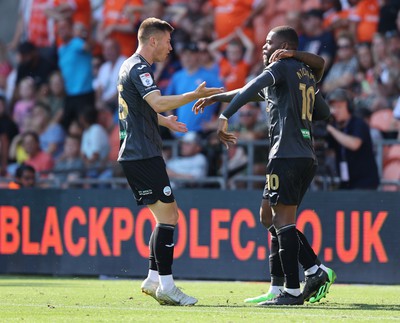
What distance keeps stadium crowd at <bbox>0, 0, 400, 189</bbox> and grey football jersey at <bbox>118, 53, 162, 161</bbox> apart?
4.87 meters

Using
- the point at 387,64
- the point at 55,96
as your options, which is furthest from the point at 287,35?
the point at 55,96

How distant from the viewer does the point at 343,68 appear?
49.8 ft

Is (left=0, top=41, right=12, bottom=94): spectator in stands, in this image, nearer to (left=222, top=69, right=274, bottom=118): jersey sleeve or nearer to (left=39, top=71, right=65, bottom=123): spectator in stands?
(left=39, top=71, right=65, bottom=123): spectator in stands

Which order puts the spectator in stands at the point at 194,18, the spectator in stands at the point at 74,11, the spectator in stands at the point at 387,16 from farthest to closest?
the spectator in stands at the point at 74,11
the spectator in stands at the point at 194,18
the spectator in stands at the point at 387,16

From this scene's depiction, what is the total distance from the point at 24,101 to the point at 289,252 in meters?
10.6

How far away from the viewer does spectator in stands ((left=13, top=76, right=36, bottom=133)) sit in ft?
59.4

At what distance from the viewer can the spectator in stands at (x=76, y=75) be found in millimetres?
17656

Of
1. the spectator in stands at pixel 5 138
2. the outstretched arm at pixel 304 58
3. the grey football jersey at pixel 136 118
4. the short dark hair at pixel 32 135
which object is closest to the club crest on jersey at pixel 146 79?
the grey football jersey at pixel 136 118

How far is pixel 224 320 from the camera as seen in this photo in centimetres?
744

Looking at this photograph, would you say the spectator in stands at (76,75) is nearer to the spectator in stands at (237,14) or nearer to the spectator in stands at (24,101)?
the spectator in stands at (24,101)

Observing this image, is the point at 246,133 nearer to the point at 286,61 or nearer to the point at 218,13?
the point at 218,13

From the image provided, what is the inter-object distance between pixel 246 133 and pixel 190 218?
2306 millimetres

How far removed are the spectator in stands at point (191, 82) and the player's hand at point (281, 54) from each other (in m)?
6.76

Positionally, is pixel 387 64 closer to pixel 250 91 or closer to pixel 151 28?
pixel 151 28
